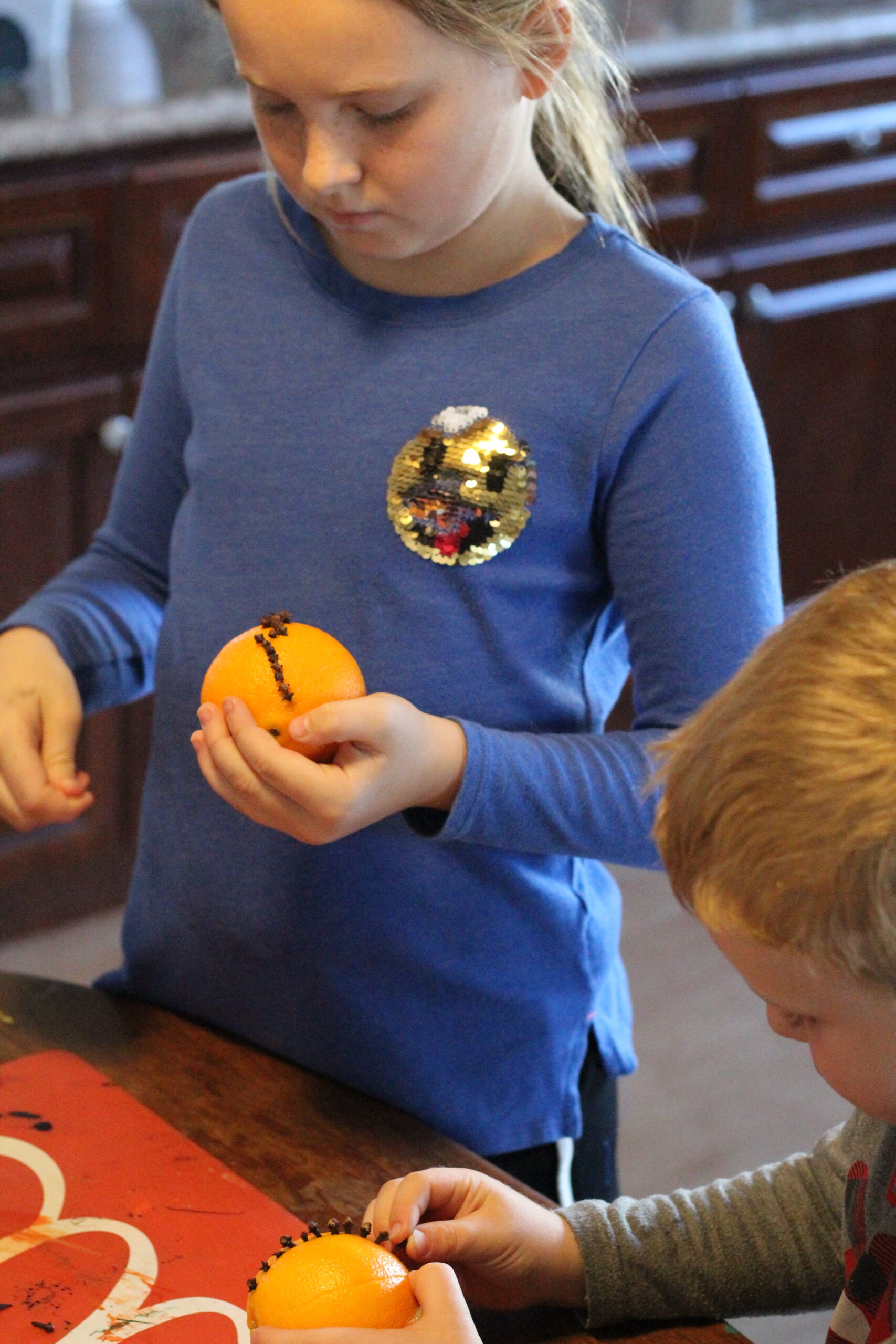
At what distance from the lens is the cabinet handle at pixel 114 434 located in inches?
79.0

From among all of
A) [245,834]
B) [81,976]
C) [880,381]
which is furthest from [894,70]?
[245,834]

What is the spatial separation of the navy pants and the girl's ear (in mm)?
573

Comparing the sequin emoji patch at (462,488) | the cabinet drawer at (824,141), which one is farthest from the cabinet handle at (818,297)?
the sequin emoji patch at (462,488)

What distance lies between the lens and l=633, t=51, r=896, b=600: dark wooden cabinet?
242cm

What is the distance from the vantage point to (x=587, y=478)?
0.89 m

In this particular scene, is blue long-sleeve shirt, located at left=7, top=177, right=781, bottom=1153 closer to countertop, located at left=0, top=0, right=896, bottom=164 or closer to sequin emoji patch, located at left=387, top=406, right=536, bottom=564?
→ sequin emoji patch, located at left=387, top=406, right=536, bottom=564

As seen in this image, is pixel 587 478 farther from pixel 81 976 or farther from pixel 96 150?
pixel 81 976

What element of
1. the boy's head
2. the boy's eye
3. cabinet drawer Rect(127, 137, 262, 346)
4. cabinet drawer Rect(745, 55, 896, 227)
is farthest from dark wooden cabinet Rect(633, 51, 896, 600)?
the boy's head

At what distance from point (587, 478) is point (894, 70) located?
2.03 m

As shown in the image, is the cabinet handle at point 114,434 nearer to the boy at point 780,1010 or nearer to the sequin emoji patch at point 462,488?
the sequin emoji patch at point 462,488

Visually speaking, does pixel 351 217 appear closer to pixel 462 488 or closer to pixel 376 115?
pixel 376 115

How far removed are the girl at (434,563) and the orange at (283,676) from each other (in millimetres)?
23

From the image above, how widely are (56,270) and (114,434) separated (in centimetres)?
21

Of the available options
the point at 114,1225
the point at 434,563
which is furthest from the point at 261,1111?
the point at 434,563
